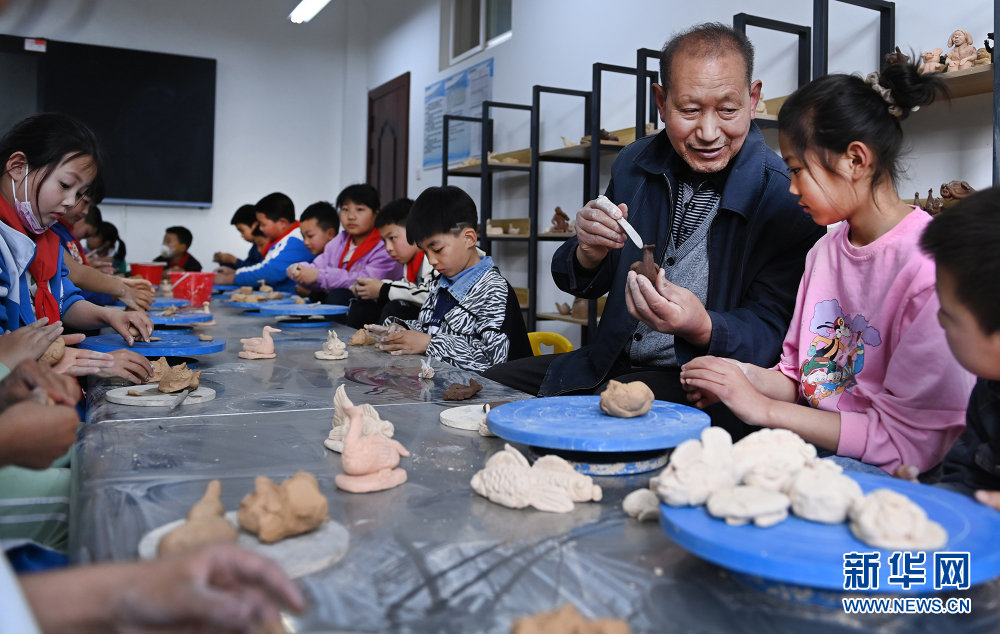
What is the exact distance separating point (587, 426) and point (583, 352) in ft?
3.56

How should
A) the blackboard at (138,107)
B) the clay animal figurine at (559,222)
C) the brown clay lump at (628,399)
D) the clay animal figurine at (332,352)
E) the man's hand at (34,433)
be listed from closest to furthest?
1. the man's hand at (34,433)
2. the brown clay lump at (628,399)
3. the clay animal figurine at (332,352)
4. the clay animal figurine at (559,222)
5. the blackboard at (138,107)

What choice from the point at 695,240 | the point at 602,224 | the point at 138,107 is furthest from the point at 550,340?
the point at 138,107

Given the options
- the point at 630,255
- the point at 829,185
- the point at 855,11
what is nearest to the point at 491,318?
the point at 630,255

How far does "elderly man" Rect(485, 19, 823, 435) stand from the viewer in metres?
1.78

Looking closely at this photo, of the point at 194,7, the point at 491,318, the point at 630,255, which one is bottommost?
the point at 491,318

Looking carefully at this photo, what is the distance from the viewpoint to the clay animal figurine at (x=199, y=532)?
74 centimetres

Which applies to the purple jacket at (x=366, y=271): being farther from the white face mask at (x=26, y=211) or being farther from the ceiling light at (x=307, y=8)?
the ceiling light at (x=307, y=8)

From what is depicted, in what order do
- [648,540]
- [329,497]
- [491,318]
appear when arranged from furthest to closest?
[491,318]
[329,497]
[648,540]

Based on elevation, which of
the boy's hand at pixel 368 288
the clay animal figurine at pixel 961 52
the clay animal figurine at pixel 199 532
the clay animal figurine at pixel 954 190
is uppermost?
the clay animal figurine at pixel 961 52

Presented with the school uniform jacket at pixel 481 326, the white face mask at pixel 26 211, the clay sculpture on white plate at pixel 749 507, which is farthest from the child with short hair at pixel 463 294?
the clay sculpture on white plate at pixel 749 507

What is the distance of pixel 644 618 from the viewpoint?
2.27 feet

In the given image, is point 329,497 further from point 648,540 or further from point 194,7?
point 194,7

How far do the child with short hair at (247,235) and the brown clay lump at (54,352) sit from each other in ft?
16.7

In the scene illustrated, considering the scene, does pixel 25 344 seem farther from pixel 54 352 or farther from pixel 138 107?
pixel 138 107
